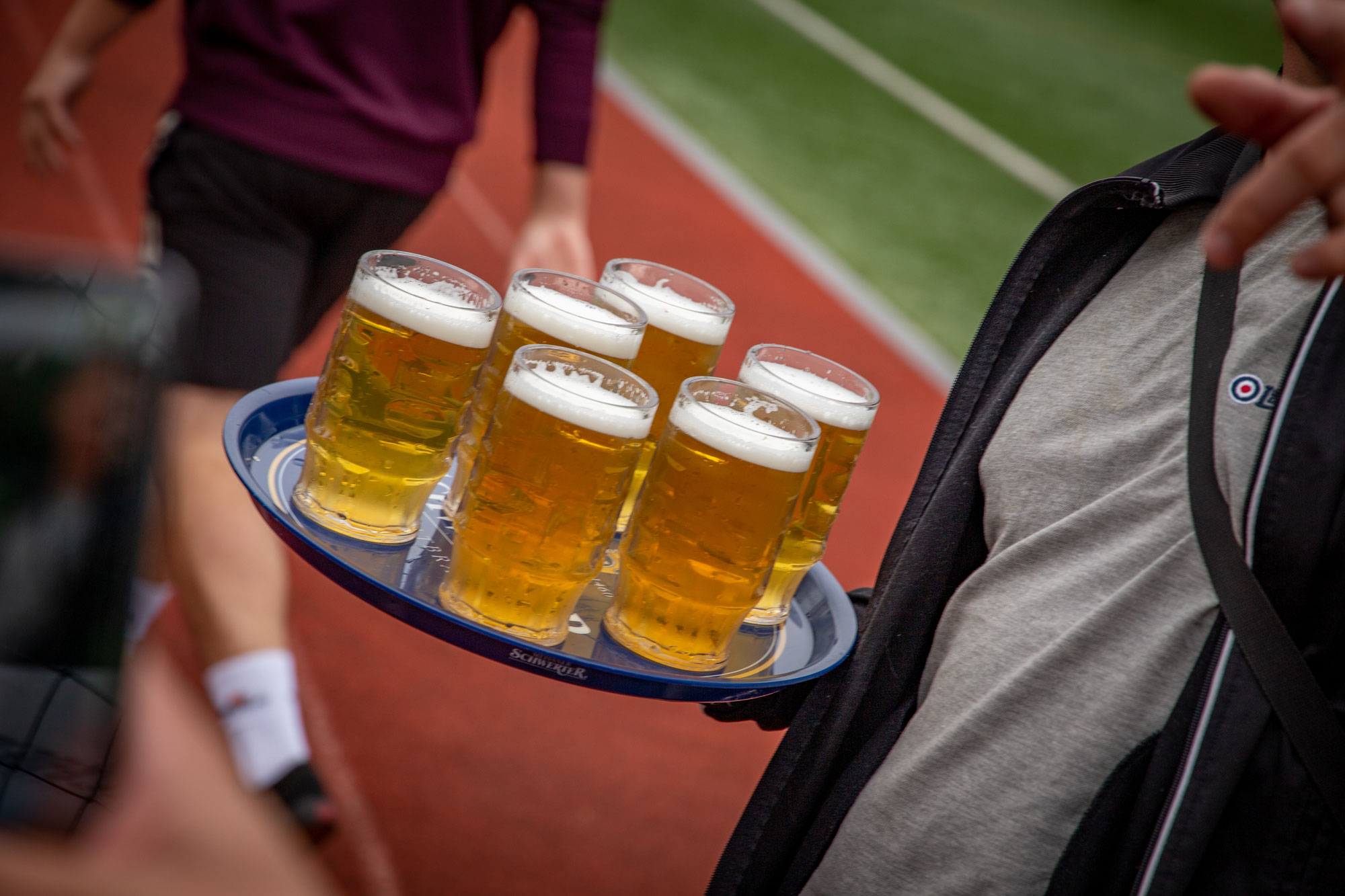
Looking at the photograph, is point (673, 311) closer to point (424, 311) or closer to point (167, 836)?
point (424, 311)

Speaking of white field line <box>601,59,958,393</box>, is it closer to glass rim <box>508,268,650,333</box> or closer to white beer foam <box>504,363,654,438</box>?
glass rim <box>508,268,650,333</box>

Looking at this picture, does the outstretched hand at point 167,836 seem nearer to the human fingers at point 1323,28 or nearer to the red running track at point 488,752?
the human fingers at point 1323,28

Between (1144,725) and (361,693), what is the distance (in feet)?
7.99

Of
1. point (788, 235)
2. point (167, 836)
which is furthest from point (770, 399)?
point (788, 235)

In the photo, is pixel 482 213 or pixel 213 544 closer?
pixel 213 544

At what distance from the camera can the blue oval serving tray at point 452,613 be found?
3.83ft

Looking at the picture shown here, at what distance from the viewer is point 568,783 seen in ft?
10.2

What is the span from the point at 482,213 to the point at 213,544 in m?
5.23

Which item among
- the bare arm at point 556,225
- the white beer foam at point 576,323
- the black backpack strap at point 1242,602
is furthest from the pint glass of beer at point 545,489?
the bare arm at point 556,225

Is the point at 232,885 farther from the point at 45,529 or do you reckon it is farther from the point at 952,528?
the point at 952,528

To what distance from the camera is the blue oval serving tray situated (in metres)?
1.17

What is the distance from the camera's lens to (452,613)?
118cm

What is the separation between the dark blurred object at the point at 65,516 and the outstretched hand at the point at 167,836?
1 cm

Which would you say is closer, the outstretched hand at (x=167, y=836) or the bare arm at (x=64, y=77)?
the outstretched hand at (x=167, y=836)
